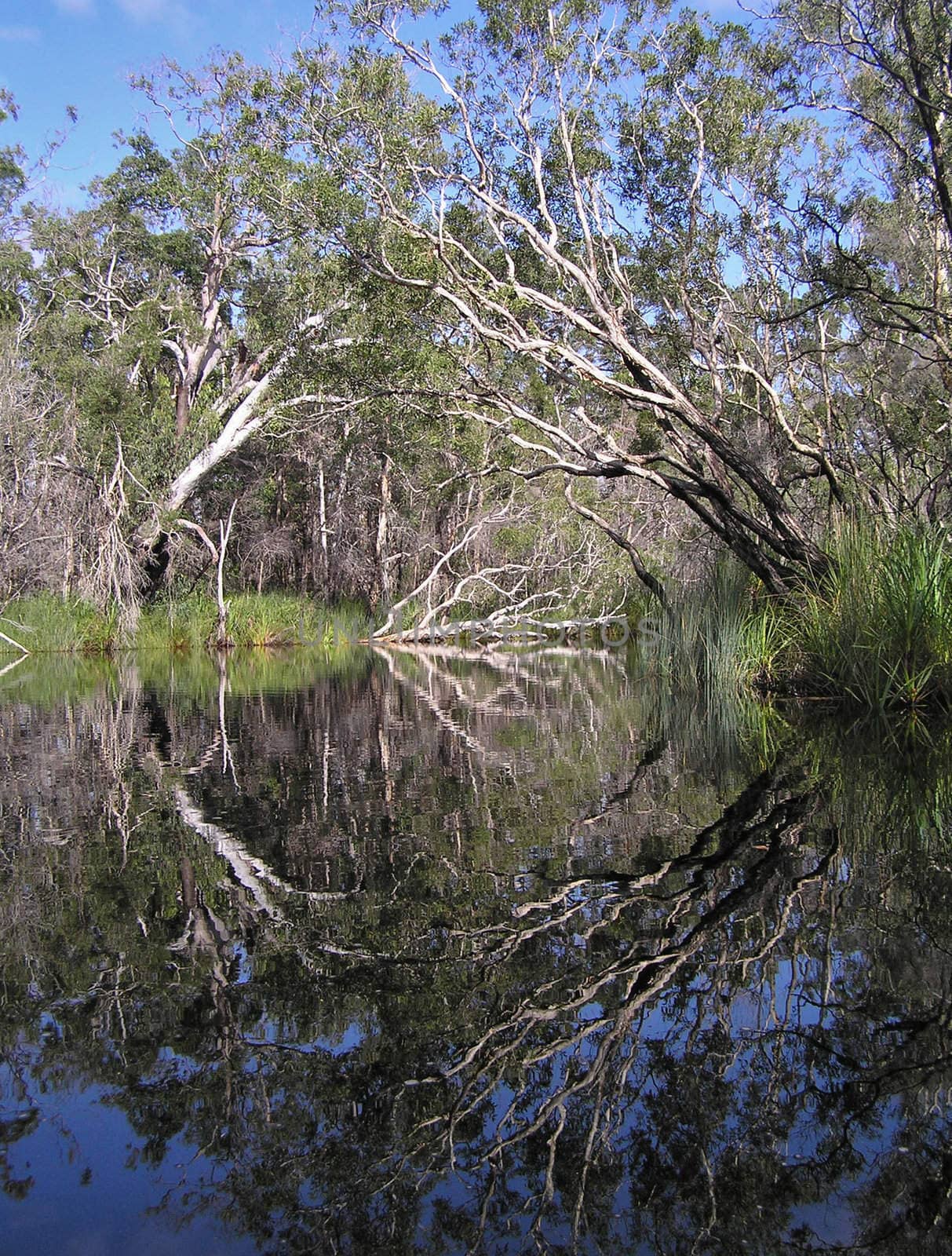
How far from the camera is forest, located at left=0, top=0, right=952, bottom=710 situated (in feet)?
32.1

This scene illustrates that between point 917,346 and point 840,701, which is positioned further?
point 917,346

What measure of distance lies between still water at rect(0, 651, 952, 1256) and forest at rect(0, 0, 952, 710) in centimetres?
413

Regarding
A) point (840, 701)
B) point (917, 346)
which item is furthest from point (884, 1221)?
point (917, 346)

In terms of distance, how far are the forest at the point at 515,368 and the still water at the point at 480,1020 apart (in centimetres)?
413

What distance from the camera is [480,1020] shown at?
2242mm

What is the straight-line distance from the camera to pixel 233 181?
1838 cm

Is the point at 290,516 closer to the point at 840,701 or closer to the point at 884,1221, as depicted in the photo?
the point at 840,701

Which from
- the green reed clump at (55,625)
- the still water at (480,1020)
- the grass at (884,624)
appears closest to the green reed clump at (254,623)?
the green reed clump at (55,625)

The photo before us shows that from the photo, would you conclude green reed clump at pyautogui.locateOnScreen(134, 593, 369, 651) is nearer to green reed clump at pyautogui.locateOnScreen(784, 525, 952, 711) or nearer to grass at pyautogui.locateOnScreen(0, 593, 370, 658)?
grass at pyautogui.locateOnScreen(0, 593, 370, 658)

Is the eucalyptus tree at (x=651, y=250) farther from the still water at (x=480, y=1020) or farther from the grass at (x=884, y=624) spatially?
the still water at (x=480, y=1020)

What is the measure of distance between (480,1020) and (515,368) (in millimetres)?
15830

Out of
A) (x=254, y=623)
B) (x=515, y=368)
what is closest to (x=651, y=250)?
(x=515, y=368)

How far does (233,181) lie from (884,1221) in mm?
19921

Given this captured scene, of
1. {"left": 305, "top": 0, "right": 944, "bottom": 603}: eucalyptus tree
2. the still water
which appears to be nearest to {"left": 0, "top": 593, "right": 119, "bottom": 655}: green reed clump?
{"left": 305, "top": 0, "right": 944, "bottom": 603}: eucalyptus tree
